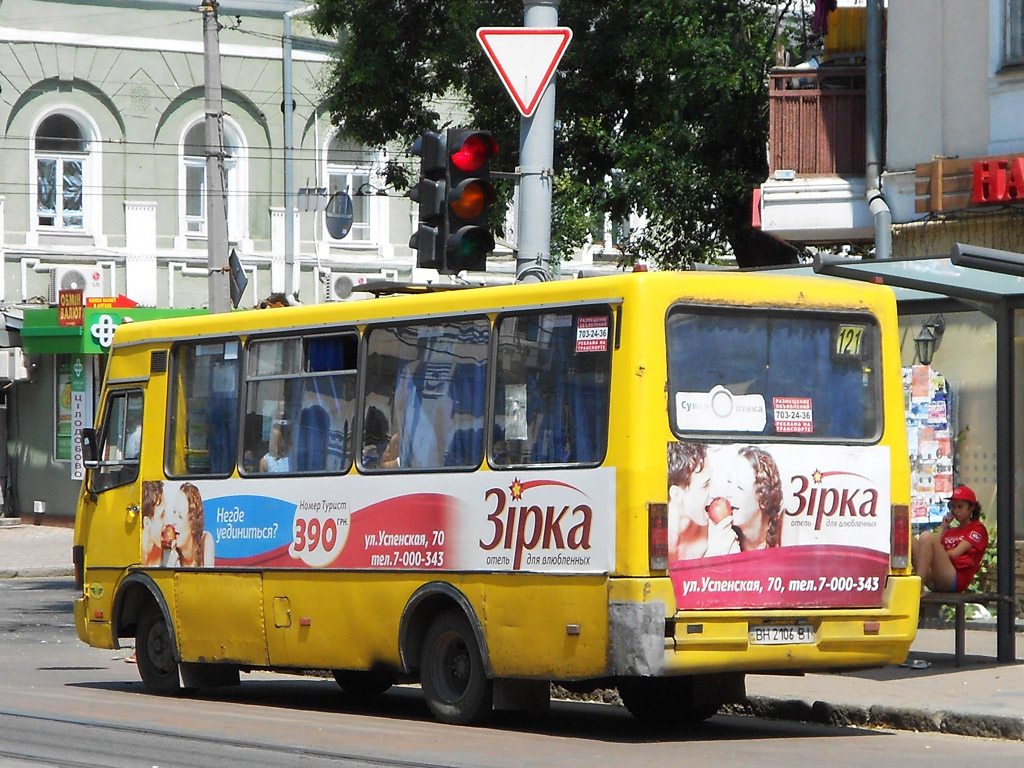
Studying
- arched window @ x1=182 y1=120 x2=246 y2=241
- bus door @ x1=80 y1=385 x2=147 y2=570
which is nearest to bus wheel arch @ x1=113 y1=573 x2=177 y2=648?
bus door @ x1=80 y1=385 x2=147 y2=570

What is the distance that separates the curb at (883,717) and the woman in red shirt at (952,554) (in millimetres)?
2403

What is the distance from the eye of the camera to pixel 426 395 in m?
11.9

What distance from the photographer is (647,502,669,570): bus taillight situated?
10383 mm

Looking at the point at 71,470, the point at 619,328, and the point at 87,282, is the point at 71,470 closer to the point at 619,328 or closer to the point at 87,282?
the point at 87,282

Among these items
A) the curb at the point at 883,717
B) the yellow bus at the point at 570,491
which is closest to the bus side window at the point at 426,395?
the yellow bus at the point at 570,491

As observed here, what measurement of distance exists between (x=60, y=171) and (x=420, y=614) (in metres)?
30.7

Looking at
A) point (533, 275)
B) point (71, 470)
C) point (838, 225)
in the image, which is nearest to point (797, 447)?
point (533, 275)

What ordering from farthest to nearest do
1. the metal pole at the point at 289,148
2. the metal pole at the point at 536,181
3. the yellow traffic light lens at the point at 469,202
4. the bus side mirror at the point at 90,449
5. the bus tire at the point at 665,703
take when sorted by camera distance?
1. the metal pole at the point at 289,148
2. the bus side mirror at the point at 90,449
3. the metal pole at the point at 536,181
4. the yellow traffic light lens at the point at 469,202
5. the bus tire at the point at 665,703

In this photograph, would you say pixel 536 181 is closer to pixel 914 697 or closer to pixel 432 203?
pixel 432 203

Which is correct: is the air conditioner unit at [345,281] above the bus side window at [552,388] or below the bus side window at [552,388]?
above

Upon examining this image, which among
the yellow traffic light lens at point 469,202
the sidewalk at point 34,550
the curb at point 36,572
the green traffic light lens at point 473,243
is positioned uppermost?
the yellow traffic light lens at point 469,202

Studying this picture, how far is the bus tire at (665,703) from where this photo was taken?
1184 centimetres

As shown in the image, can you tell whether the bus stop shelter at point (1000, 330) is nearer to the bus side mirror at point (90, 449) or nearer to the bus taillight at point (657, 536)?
the bus taillight at point (657, 536)

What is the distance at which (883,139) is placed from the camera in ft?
67.5
